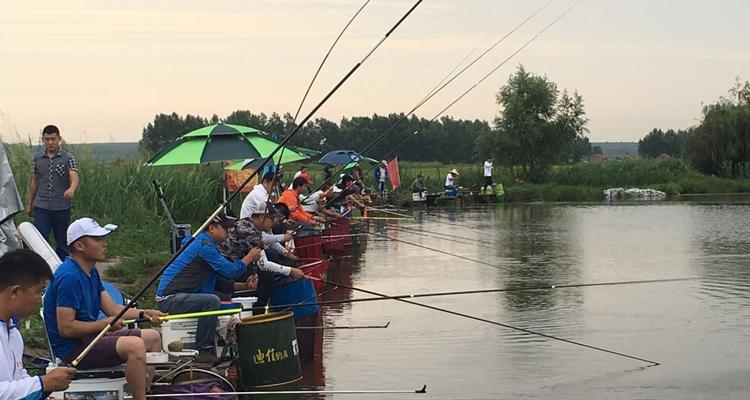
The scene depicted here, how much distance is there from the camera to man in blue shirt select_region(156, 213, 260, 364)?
26.9 ft

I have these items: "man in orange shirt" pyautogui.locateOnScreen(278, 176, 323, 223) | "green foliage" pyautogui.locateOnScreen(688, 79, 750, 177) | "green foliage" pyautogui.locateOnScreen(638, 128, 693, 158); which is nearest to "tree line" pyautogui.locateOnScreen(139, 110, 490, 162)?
"man in orange shirt" pyautogui.locateOnScreen(278, 176, 323, 223)

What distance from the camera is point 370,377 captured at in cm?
911

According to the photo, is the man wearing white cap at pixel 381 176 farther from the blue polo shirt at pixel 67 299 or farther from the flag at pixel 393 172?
the blue polo shirt at pixel 67 299

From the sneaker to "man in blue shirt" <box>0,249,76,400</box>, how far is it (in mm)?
2809

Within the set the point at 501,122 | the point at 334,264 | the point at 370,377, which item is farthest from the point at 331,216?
the point at 501,122

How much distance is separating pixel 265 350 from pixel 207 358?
16.8 inches

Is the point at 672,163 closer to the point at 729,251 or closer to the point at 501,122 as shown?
the point at 501,122

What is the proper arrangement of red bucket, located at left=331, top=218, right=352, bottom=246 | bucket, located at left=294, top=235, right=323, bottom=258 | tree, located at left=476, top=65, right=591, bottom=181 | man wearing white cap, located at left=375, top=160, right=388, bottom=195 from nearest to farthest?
bucket, located at left=294, top=235, right=323, bottom=258
red bucket, located at left=331, top=218, right=352, bottom=246
man wearing white cap, located at left=375, top=160, right=388, bottom=195
tree, located at left=476, top=65, right=591, bottom=181

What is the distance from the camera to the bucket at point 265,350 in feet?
26.3

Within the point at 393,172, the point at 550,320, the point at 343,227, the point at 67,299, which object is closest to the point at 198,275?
the point at 67,299

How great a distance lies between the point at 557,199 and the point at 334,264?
2883 cm

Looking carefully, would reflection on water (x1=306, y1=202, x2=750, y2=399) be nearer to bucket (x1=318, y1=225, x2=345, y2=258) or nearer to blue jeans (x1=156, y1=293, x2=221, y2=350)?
bucket (x1=318, y1=225, x2=345, y2=258)

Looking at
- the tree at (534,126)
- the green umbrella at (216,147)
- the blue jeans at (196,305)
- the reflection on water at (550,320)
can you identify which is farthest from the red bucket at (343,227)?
the tree at (534,126)

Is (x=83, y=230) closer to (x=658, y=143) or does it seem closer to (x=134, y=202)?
(x=134, y=202)
